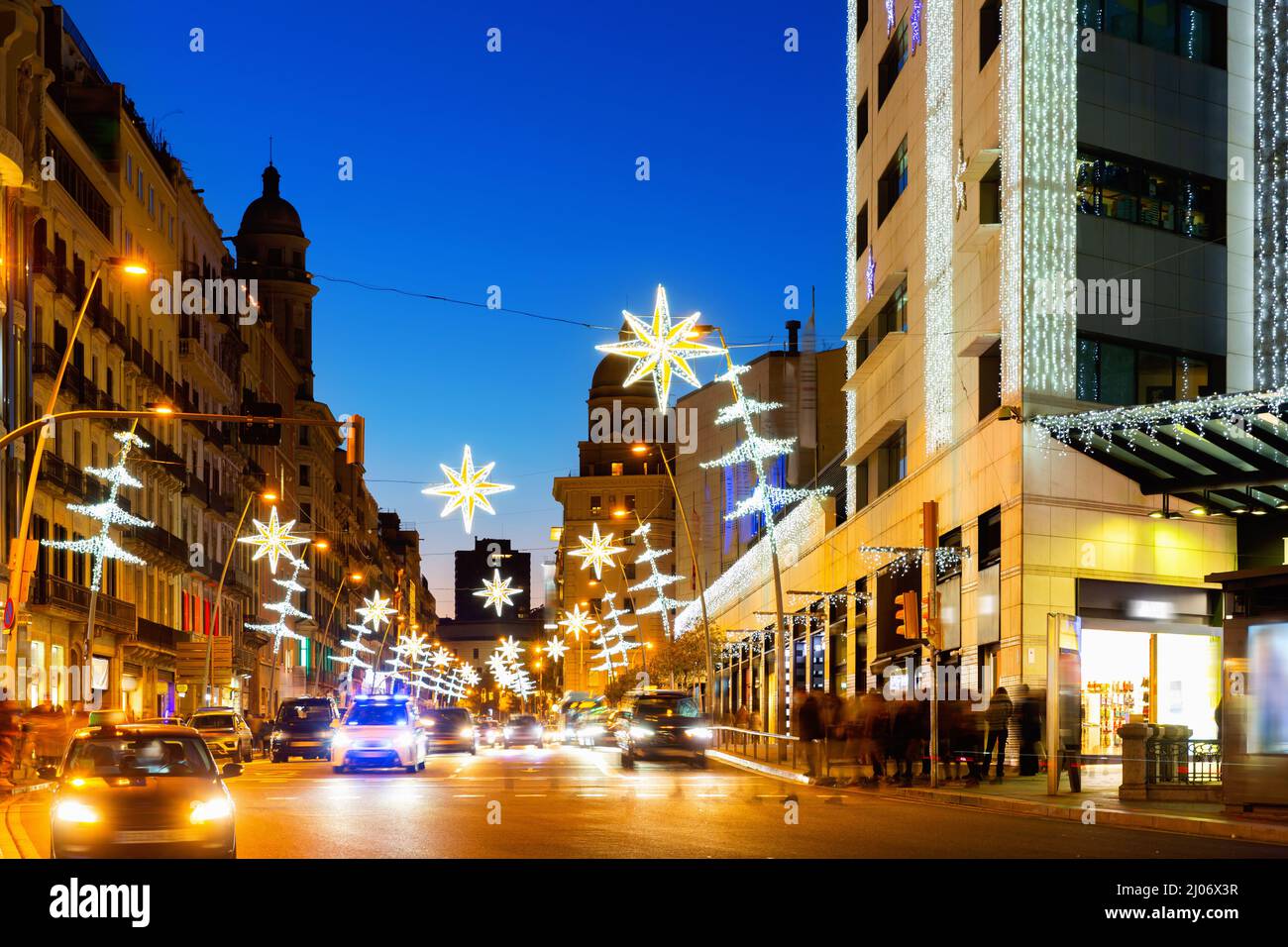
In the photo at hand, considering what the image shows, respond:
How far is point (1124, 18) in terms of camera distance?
37.6 m

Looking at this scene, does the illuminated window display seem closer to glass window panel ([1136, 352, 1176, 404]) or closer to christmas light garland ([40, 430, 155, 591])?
glass window panel ([1136, 352, 1176, 404])

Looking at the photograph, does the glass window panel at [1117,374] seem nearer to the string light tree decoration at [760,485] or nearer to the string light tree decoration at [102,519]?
the string light tree decoration at [760,485]

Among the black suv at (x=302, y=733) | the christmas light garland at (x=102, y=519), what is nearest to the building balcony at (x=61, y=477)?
the christmas light garland at (x=102, y=519)

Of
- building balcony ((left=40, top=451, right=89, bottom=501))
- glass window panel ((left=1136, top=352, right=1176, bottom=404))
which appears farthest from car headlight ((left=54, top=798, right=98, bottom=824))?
building balcony ((left=40, top=451, right=89, bottom=501))

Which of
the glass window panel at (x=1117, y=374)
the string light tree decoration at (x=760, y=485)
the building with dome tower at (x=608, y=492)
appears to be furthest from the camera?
the building with dome tower at (x=608, y=492)

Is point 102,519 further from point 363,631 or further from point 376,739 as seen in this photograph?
point 363,631

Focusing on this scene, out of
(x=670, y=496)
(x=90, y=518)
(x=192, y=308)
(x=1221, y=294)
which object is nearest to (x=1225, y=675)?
(x=1221, y=294)

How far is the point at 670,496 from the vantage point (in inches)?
6585

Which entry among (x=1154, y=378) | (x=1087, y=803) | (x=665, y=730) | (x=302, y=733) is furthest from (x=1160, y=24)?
(x=302, y=733)

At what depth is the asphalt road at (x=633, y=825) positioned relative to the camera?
679 inches

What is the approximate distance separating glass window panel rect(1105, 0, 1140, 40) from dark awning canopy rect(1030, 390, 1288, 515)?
37.5 ft

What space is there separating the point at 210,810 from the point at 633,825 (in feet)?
24.6

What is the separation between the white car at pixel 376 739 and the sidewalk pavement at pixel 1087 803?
335 inches

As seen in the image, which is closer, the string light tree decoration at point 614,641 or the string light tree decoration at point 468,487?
the string light tree decoration at point 468,487
